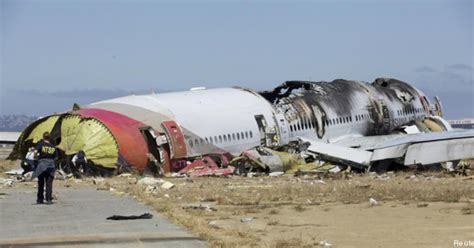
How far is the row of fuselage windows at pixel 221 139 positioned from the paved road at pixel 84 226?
14.0m

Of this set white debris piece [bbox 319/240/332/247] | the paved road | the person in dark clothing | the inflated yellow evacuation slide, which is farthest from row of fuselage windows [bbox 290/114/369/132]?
white debris piece [bbox 319/240/332/247]

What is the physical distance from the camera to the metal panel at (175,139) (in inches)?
1421

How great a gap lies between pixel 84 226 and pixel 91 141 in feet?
64.4

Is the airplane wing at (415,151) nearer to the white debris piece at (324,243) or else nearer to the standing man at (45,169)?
the standing man at (45,169)

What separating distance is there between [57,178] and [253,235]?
2022 centimetres

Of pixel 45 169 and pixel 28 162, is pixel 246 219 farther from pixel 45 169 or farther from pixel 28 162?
pixel 28 162

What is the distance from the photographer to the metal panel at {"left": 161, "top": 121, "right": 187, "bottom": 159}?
36.1 m

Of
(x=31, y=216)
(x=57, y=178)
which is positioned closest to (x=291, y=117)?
(x=57, y=178)

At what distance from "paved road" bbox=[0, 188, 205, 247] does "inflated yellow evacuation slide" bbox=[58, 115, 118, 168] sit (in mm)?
11926

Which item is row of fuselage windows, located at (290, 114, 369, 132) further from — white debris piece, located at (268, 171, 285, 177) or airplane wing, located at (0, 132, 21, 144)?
airplane wing, located at (0, 132, 21, 144)

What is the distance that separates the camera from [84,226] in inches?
633

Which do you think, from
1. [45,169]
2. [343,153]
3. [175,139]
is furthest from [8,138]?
[45,169]

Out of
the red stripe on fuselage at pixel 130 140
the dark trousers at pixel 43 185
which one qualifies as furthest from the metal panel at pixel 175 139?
the dark trousers at pixel 43 185

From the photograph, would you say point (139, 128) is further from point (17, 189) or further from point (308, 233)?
point (308, 233)
